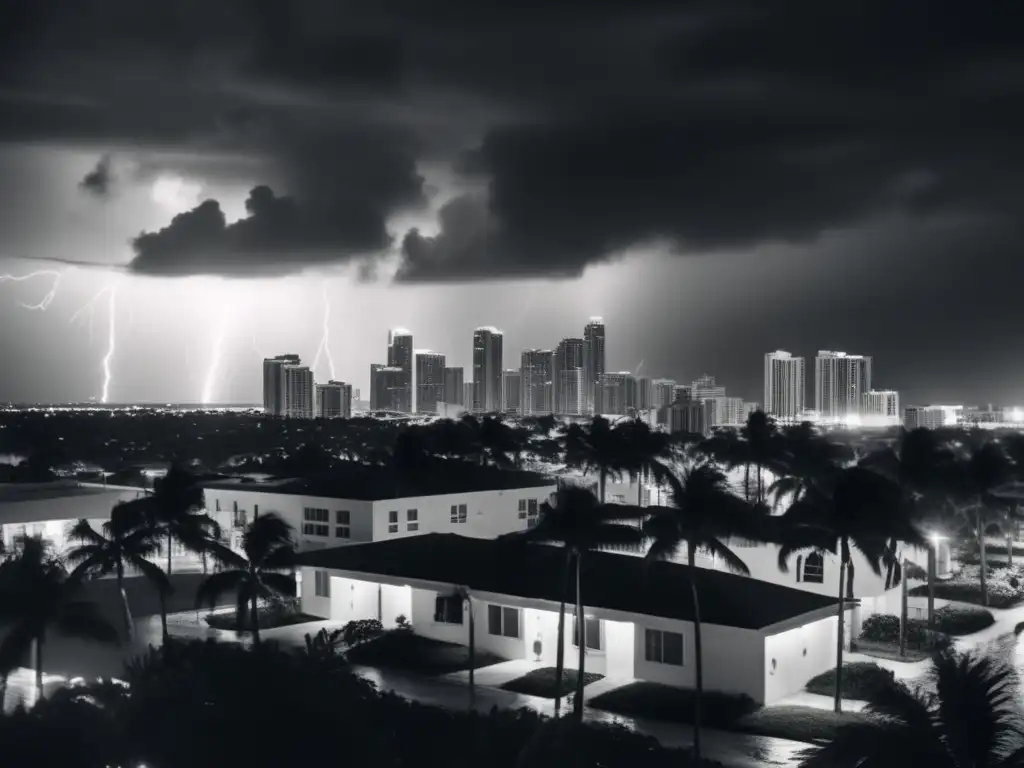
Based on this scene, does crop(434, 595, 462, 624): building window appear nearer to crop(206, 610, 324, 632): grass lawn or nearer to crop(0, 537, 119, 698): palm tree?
crop(206, 610, 324, 632): grass lawn

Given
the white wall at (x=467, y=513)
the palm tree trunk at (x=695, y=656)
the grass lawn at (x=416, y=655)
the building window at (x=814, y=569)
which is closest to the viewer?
the palm tree trunk at (x=695, y=656)

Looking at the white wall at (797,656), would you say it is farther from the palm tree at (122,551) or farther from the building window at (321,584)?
the palm tree at (122,551)

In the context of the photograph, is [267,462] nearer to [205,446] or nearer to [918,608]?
[205,446]

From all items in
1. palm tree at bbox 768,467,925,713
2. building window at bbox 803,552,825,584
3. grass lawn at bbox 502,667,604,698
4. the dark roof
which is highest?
palm tree at bbox 768,467,925,713

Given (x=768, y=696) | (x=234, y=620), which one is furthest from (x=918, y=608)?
(x=234, y=620)

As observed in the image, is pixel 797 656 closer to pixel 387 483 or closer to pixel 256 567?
pixel 256 567

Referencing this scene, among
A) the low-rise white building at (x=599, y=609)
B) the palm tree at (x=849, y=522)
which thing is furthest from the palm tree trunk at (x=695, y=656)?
the palm tree at (x=849, y=522)

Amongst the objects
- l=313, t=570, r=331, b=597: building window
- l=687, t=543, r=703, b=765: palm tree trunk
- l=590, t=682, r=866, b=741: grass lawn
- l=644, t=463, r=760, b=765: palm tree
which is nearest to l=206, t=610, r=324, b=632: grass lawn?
l=313, t=570, r=331, b=597: building window
